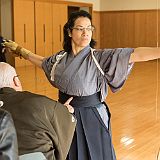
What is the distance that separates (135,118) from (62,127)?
3.31 metres

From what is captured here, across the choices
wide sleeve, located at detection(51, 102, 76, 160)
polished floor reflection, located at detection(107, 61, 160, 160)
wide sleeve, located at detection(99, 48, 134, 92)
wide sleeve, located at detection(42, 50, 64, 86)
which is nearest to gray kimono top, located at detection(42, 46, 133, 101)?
wide sleeve, located at detection(99, 48, 134, 92)

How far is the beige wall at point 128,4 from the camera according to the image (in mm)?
13867

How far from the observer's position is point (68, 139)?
145 centimetres

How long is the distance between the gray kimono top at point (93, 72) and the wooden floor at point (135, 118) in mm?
1362

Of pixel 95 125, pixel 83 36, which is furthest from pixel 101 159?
pixel 83 36

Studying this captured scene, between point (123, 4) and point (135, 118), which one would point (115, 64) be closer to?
point (135, 118)

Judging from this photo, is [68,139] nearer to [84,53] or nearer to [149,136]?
[84,53]

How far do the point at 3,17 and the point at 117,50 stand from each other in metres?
9.47

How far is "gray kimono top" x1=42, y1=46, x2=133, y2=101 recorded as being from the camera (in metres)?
1.89

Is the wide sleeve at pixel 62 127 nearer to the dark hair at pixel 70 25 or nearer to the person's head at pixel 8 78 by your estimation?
the person's head at pixel 8 78

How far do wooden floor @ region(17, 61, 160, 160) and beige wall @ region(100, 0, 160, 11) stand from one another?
6790 millimetres

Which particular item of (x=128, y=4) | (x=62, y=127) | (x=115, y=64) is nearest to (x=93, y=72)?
(x=115, y=64)

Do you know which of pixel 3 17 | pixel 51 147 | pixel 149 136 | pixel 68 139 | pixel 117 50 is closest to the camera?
pixel 51 147

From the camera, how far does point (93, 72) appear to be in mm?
1899
